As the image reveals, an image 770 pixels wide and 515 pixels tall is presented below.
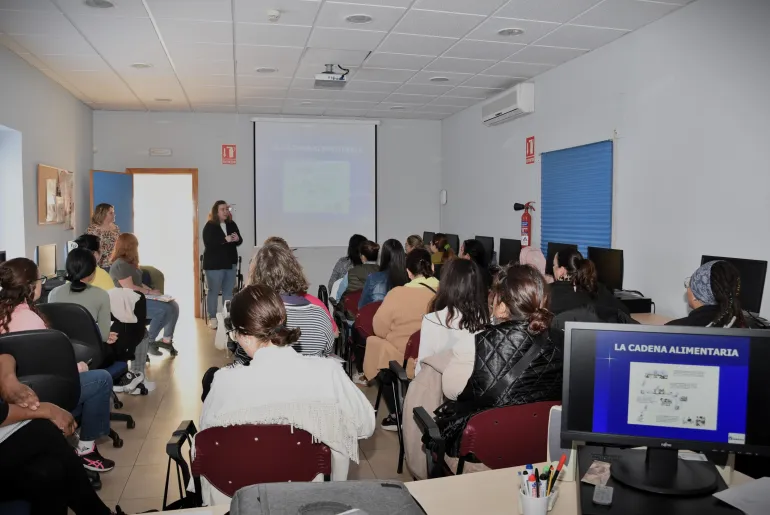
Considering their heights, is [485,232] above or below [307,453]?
above

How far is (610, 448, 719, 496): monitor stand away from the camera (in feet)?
5.06

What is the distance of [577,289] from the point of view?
13.3 feet

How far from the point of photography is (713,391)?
5.28 ft

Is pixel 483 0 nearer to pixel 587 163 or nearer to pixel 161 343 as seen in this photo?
pixel 587 163

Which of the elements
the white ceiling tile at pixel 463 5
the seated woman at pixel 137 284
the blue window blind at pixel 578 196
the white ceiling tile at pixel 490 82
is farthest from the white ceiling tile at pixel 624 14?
the seated woman at pixel 137 284

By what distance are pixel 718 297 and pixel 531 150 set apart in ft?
14.1

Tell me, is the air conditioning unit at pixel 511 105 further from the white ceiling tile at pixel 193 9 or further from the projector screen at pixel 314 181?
the white ceiling tile at pixel 193 9

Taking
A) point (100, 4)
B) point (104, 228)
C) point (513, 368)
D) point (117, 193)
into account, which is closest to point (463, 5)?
point (100, 4)

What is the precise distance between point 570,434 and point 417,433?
1.24 metres

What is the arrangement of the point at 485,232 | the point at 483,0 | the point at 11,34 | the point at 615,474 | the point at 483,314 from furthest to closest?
1. the point at 485,232
2. the point at 11,34
3. the point at 483,0
4. the point at 483,314
5. the point at 615,474

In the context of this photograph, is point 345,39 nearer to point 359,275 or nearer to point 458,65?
point 458,65

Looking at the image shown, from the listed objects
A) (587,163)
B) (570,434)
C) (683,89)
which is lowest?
(570,434)

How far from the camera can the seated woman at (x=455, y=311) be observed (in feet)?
10.1

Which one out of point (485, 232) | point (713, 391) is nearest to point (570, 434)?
point (713, 391)
